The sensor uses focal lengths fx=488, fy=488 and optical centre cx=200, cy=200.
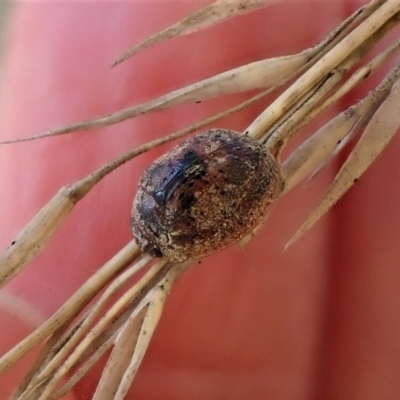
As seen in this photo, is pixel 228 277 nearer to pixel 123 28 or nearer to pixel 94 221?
pixel 94 221

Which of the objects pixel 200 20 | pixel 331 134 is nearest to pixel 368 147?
pixel 331 134

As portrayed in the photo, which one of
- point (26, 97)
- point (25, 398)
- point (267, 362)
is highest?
point (26, 97)

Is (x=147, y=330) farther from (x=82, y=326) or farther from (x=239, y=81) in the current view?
(x=239, y=81)

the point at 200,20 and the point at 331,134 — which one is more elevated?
the point at 200,20

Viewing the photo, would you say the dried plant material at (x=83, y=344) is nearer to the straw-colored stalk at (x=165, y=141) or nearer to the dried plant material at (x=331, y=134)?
the straw-colored stalk at (x=165, y=141)

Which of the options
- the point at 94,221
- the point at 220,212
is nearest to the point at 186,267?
the point at 220,212
